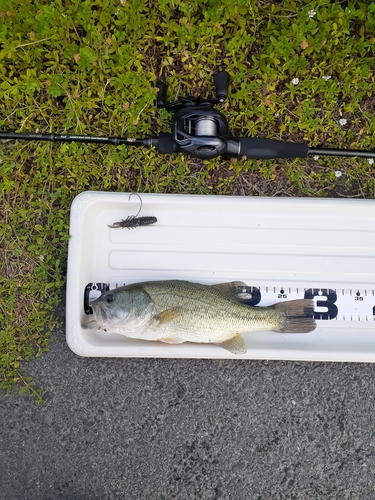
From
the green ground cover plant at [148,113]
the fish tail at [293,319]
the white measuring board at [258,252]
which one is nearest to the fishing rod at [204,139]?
the green ground cover plant at [148,113]

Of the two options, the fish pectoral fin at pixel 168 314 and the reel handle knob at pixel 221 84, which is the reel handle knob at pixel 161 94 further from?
the fish pectoral fin at pixel 168 314

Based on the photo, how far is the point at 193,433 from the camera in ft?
8.56

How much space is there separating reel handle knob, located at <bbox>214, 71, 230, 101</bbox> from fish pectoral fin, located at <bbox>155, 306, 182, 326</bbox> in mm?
1310

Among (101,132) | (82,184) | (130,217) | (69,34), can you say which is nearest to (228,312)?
(130,217)

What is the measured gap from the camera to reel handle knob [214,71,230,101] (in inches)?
95.9

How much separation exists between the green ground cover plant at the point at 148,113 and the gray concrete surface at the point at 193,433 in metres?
0.36

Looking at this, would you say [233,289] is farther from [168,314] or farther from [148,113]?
[148,113]

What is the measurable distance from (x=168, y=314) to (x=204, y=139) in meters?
1.02

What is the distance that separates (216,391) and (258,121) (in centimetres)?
179

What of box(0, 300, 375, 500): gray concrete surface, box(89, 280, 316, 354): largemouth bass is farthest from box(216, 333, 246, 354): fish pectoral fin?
box(0, 300, 375, 500): gray concrete surface

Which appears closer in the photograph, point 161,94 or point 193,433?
point 161,94

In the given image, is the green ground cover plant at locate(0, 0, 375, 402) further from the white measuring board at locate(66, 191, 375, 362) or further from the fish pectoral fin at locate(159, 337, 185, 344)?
the fish pectoral fin at locate(159, 337, 185, 344)

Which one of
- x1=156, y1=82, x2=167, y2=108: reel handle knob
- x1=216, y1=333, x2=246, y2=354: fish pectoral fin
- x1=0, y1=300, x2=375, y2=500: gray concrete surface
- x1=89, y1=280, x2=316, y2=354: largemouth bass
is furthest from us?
x1=0, y1=300, x2=375, y2=500: gray concrete surface

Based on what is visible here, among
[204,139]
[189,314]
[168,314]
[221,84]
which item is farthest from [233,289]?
[221,84]
